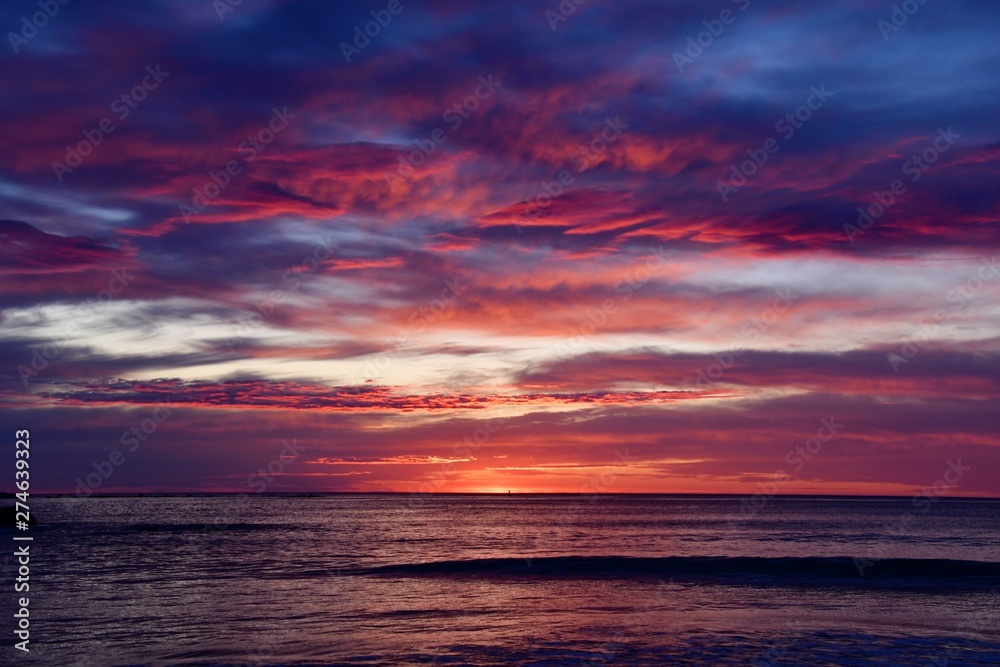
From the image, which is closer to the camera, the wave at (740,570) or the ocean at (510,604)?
the ocean at (510,604)

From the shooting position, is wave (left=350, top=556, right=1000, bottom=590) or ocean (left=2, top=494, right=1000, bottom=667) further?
wave (left=350, top=556, right=1000, bottom=590)

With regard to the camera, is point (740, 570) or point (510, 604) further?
point (740, 570)

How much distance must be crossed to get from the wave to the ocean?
19cm

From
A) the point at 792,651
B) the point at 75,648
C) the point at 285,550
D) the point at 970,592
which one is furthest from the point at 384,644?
the point at 285,550

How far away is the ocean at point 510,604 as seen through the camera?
24.7 m

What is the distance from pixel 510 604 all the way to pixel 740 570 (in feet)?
67.6

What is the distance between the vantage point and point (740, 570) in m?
49.9

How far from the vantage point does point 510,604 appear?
3578 centimetres

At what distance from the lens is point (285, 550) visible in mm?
62750

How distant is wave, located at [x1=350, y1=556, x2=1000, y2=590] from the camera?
1778 inches

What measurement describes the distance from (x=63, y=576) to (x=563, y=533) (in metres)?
53.9

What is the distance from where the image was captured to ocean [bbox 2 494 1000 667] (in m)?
24.7

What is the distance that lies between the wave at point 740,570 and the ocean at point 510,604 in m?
0.19

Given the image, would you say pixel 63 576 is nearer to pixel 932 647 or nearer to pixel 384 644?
pixel 384 644
